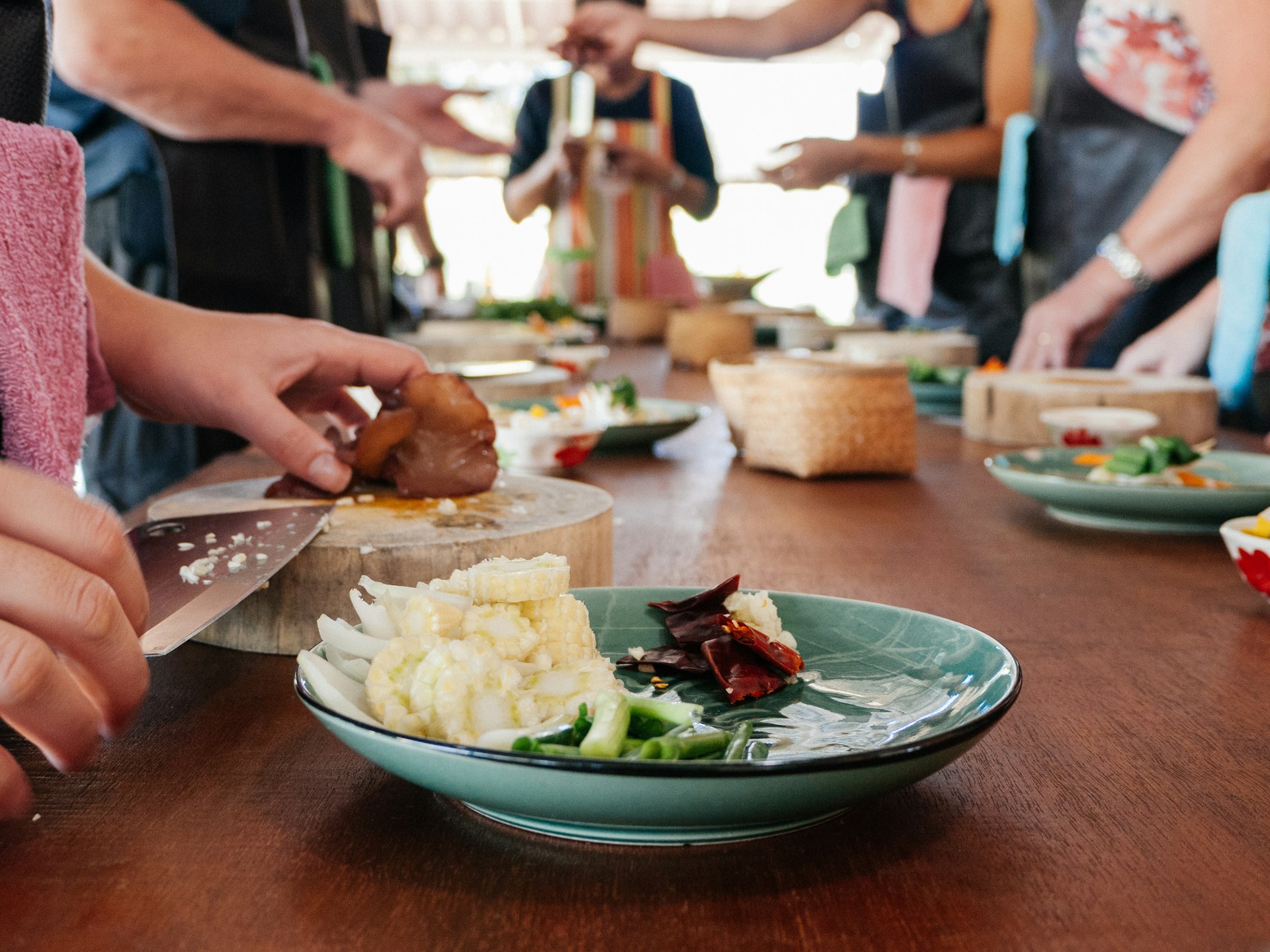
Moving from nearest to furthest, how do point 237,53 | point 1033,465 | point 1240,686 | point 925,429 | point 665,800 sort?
point 665,800
point 1240,686
point 1033,465
point 237,53
point 925,429

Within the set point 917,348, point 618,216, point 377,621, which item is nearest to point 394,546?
point 377,621

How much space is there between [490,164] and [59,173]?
41.2ft

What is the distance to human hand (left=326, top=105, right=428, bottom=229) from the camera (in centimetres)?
234

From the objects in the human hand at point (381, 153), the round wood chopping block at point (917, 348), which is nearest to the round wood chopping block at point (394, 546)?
the human hand at point (381, 153)

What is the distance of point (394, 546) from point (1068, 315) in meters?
2.29

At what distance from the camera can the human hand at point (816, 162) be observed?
11.2ft

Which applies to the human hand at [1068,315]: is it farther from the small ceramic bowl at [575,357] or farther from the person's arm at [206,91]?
the person's arm at [206,91]

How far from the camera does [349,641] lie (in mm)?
630

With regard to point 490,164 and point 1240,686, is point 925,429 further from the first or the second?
point 490,164

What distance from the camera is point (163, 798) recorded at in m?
0.60

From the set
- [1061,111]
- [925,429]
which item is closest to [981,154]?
[1061,111]

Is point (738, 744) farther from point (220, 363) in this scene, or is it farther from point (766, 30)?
point (766, 30)

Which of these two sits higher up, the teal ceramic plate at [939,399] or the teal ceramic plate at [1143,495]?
the teal ceramic plate at [1143,495]

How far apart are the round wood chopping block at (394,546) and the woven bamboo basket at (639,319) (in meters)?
4.18
